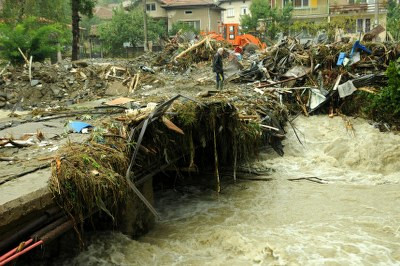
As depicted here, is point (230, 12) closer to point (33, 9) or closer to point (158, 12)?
point (158, 12)

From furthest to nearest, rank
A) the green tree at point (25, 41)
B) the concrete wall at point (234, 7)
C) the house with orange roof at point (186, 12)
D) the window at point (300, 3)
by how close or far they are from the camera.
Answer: the concrete wall at point (234, 7), the house with orange roof at point (186, 12), the window at point (300, 3), the green tree at point (25, 41)

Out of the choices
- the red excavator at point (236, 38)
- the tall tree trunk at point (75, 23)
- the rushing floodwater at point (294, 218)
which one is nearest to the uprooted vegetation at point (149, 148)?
the rushing floodwater at point (294, 218)

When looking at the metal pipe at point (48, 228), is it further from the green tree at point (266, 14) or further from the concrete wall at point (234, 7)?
the concrete wall at point (234, 7)


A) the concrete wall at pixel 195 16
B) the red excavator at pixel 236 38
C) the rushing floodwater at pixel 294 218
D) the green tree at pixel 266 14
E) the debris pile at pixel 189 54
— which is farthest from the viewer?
the concrete wall at pixel 195 16

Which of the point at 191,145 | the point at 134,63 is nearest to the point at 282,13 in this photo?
the point at 134,63

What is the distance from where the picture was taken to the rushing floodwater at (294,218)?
228 inches

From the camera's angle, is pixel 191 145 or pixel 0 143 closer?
pixel 0 143

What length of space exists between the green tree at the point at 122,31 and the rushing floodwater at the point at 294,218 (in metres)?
25.4

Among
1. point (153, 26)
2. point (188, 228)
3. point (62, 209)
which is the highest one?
point (153, 26)

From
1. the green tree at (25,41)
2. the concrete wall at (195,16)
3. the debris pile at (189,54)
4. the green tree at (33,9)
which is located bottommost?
the debris pile at (189,54)

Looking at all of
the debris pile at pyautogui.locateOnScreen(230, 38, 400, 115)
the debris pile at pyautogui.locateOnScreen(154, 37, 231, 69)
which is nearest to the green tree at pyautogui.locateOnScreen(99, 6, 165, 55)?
the debris pile at pyautogui.locateOnScreen(154, 37, 231, 69)

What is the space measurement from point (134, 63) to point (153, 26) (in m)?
17.4

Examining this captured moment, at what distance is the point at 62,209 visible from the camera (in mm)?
4582

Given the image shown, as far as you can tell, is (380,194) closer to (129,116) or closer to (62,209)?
(129,116)
